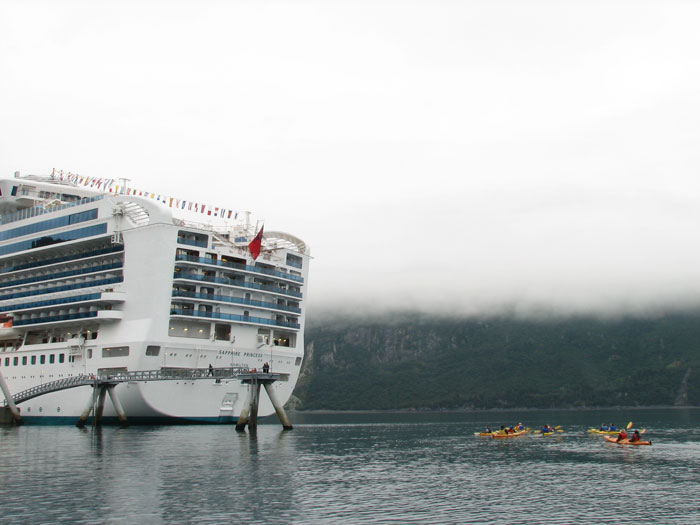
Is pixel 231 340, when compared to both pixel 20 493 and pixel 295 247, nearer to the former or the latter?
pixel 295 247

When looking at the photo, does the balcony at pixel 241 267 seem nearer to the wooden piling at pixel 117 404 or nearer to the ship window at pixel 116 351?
the ship window at pixel 116 351

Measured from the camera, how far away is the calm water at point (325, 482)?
1302 inches

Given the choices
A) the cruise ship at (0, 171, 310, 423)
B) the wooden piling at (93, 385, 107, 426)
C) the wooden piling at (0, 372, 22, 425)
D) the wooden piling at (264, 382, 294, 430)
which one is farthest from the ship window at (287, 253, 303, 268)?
the wooden piling at (0, 372, 22, 425)

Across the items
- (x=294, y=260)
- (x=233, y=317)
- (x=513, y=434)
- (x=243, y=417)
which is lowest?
(x=513, y=434)

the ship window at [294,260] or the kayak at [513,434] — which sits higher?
the ship window at [294,260]

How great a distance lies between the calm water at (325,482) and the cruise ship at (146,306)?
34.9ft

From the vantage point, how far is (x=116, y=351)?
8131 cm

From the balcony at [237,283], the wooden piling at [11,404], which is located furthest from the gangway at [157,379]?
the balcony at [237,283]

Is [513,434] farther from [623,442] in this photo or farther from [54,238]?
[54,238]

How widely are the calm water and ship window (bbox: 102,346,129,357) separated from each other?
11.8 meters

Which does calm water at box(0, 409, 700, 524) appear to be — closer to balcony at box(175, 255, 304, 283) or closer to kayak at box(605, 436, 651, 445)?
kayak at box(605, 436, 651, 445)

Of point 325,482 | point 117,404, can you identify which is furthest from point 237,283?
point 325,482

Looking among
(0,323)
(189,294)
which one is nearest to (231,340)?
(189,294)

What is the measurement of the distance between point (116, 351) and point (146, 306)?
20.7 feet
